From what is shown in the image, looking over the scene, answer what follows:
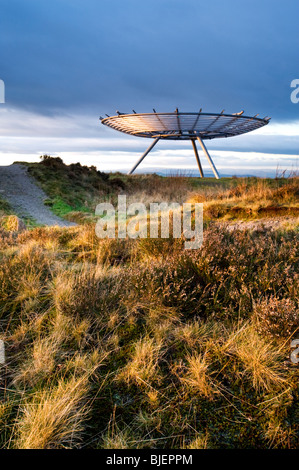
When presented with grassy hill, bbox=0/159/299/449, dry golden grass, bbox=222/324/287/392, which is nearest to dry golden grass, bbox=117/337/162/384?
grassy hill, bbox=0/159/299/449

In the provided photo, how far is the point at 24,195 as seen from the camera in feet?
49.6

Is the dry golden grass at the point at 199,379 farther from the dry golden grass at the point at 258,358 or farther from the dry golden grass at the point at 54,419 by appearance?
the dry golden grass at the point at 54,419

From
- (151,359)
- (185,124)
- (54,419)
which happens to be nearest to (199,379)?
(151,359)

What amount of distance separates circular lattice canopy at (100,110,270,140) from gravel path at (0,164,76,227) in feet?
21.7

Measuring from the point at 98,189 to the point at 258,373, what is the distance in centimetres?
1723

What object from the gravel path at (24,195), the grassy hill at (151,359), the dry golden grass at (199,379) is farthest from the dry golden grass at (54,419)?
the gravel path at (24,195)

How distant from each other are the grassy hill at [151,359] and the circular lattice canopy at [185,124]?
617 inches

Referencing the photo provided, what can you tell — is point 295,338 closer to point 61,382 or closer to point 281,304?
point 281,304

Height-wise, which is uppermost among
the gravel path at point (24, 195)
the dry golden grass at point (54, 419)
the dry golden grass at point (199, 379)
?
the gravel path at point (24, 195)

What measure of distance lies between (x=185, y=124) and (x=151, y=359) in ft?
63.1

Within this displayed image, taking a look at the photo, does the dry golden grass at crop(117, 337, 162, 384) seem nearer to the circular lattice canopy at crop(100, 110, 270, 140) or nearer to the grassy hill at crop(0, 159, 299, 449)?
the grassy hill at crop(0, 159, 299, 449)

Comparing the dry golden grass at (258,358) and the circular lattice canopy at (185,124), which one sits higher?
the circular lattice canopy at (185,124)

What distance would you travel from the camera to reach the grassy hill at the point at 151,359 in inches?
69.9
